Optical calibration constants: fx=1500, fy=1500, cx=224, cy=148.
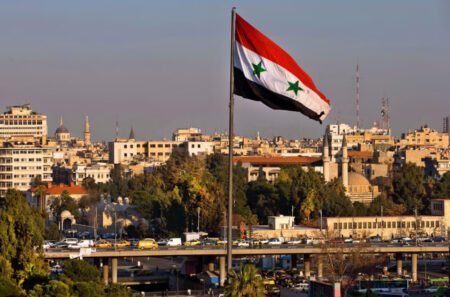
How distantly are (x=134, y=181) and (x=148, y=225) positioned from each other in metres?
19.4

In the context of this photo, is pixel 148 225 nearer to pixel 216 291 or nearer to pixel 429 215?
pixel 429 215

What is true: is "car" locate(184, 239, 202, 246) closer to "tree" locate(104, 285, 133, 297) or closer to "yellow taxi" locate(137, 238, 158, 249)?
"yellow taxi" locate(137, 238, 158, 249)

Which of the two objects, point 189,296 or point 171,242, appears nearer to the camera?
point 189,296

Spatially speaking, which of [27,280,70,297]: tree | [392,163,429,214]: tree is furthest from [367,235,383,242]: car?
[27,280,70,297]: tree

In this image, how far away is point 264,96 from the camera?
54.6 ft

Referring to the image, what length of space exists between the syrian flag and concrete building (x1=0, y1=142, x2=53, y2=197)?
92509mm

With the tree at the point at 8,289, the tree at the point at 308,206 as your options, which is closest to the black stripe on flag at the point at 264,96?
the tree at the point at 8,289

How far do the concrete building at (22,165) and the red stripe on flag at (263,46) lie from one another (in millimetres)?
92568

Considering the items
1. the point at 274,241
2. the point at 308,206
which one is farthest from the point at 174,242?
the point at 308,206

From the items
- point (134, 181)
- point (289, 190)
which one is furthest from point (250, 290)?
point (134, 181)

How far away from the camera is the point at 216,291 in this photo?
5459 centimetres

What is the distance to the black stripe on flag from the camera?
1661cm

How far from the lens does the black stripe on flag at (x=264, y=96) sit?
54.5ft

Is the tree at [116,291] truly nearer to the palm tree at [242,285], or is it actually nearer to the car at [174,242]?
the palm tree at [242,285]
